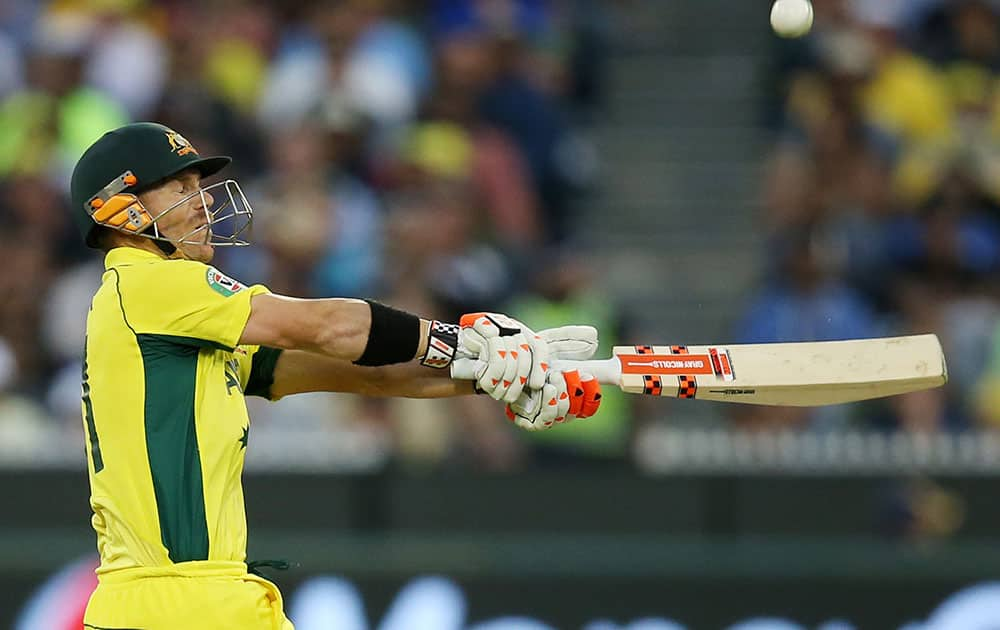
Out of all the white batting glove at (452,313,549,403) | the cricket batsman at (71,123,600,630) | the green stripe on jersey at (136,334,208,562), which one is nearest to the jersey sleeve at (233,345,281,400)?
the cricket batsman at (71,123,600,630)

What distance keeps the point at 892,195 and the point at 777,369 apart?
16.6 ft

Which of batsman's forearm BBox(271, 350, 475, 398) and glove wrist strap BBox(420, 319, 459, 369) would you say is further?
batsman's forearm BBox(271, 350, 475, 398)

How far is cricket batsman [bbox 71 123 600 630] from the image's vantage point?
4.40m

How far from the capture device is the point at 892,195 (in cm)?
966

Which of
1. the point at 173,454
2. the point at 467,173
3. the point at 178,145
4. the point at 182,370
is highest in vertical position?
the point at 467,173

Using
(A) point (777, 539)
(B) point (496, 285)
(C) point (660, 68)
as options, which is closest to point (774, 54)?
(C) point (660, 68)

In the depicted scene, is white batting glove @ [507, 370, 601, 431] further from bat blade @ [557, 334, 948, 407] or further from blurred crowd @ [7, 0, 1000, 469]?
blurred crowd @ [7, 0, 1000, 469]

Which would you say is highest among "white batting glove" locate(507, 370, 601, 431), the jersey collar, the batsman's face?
the batsman's face

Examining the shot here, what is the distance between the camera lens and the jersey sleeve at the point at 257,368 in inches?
194

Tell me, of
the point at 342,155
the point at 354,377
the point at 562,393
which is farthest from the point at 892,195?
the point at 562,393

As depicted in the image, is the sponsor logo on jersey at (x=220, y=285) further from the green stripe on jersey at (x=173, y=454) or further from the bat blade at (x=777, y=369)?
the bat blade at (x=777, y=369)

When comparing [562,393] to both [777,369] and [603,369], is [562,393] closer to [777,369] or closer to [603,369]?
[603,369]

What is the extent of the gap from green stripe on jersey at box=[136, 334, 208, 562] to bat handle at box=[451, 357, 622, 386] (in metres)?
0.71

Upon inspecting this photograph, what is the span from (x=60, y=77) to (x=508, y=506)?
4.04 meters
